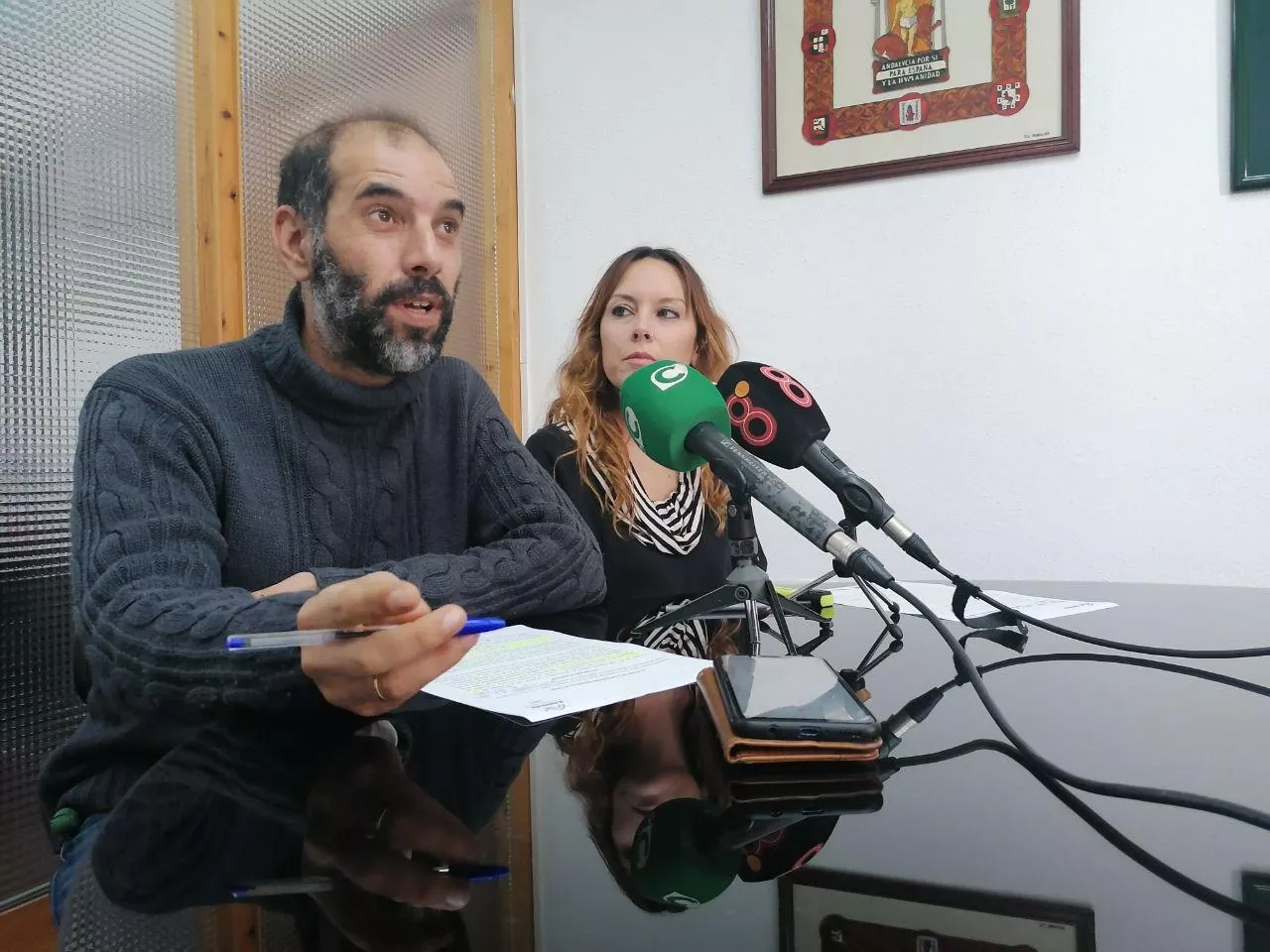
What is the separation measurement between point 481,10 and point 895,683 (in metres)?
Result: 2.37

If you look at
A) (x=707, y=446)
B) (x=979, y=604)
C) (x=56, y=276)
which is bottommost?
(x=979, y=604)

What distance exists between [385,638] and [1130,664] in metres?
0.62

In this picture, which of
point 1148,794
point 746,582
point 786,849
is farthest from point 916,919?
point 746,582

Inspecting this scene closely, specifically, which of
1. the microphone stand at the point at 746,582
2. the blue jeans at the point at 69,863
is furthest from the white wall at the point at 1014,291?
the blue jeans at the point at 69,863

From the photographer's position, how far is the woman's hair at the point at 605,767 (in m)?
0.35

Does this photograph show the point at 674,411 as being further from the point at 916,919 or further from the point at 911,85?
the point at 911,85

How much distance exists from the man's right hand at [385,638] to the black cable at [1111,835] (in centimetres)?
25

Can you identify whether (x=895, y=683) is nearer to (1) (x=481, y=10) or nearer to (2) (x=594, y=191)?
(2) (x=594, y=191)

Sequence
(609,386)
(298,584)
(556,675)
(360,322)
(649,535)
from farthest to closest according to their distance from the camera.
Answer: (609,386) < (649,535) < (360,322) < (298,584) < (556,675)

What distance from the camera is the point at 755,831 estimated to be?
1.26ft

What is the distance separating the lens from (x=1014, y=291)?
6.88ft

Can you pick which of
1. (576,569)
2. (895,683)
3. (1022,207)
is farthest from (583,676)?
(1022,207)

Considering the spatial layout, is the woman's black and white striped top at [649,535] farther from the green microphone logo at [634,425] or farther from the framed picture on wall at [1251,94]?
the framed picture on wall at [1251,94]

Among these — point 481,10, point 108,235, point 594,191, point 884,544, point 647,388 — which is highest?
point 481,10
